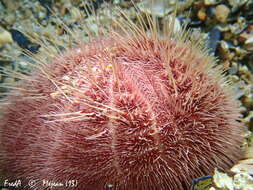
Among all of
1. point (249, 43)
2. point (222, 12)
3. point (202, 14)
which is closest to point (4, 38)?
point (202, 14)

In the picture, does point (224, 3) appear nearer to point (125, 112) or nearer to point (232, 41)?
point (232, 41)

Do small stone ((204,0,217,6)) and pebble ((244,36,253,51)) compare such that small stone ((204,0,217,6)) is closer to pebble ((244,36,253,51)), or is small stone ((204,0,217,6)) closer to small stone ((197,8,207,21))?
small stone ((197,8,207,21))

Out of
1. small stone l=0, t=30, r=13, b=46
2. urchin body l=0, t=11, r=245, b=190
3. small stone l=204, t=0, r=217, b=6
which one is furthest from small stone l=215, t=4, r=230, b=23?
small stone l=0, t=30, r=13, b=46

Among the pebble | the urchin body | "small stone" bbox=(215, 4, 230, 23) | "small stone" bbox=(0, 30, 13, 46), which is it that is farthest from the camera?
"small stone" bbox=(0, 30, 13, 46)

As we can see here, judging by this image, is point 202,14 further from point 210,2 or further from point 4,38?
point 4,38

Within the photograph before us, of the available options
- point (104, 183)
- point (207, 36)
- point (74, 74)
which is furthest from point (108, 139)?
point (207, 36)

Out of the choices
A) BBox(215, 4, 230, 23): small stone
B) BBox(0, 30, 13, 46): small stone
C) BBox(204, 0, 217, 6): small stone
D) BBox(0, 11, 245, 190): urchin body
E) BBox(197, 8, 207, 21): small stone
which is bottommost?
BBox(0, 11, 245, 190): urchin body

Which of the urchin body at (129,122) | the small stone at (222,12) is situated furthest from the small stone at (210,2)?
the urchin body at (129,122)
